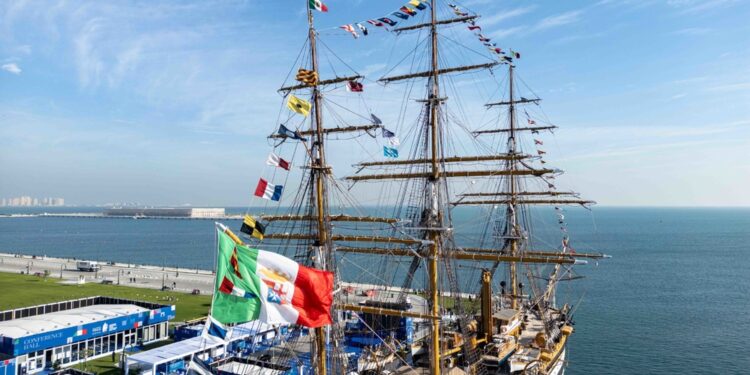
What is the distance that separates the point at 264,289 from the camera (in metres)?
17.4

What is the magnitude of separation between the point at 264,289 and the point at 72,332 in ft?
92.1

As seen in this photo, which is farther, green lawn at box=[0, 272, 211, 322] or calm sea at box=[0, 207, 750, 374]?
green lawn at box=[0, 272, 211, 322]

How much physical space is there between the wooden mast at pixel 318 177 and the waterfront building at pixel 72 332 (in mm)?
25150

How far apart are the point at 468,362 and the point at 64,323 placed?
30446 millimetres

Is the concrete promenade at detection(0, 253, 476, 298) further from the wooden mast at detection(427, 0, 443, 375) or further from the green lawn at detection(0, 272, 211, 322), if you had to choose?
the wooden mast at detection(427, 0, 443, 375)

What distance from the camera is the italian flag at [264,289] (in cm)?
1692

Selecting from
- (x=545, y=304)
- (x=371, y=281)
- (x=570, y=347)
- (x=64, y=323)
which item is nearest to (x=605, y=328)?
(x=570, y=347)

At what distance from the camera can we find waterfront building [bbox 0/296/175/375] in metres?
34.1

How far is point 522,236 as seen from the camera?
158 feet

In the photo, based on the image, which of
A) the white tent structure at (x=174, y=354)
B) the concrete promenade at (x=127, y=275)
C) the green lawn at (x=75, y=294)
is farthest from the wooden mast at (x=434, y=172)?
the concrete promenade at (x=127, y=275)

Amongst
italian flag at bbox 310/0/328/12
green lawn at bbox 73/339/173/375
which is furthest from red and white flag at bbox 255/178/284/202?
green lawn at bbox 73/339/173/375

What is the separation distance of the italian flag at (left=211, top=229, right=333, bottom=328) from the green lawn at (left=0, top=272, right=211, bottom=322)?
38.7m

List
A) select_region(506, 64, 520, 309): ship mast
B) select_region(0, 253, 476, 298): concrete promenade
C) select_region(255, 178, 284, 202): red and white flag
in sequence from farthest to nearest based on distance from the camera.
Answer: select_region(0, 253, 476, 298): concrete promenade → select_region(506, 64, 520, 309): ship mast → select_region(255, 178, 284, 202): red and white flag

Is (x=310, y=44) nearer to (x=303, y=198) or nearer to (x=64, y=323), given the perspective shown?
(x=303, y=198)
